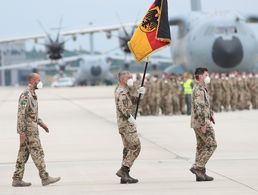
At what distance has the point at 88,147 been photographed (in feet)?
51.8

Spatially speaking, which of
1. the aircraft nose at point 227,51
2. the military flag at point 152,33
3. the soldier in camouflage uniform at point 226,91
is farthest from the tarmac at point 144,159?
the aircraft nose at point 227,51

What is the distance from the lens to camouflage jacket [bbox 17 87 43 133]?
1055cm

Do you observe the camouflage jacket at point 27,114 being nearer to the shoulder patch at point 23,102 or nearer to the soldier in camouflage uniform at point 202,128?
the shoulder patch at point 23,102

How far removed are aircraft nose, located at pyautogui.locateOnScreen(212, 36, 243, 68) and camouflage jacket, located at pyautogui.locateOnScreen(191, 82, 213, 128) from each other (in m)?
21.5

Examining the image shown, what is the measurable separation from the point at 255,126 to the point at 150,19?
8959 millimetres

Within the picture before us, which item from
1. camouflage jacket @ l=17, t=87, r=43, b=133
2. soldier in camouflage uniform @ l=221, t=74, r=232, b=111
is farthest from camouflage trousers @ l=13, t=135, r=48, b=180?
soldier in camouflage uniform @ l=221, t=74, r=232, b=111

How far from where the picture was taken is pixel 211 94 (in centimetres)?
2697

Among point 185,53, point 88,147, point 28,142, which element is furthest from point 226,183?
point 185,53

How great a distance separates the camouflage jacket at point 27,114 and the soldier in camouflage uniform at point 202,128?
2.01m

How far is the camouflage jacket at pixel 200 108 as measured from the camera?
422 inches

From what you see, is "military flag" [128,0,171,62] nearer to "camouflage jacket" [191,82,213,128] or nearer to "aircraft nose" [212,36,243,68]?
"camouflage jacket" [191,82,213,128]

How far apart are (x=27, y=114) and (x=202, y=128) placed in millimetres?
2201

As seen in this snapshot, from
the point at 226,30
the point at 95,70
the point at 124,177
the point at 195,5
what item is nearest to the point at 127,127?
the point at 124,177

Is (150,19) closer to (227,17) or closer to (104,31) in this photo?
(227,17)
